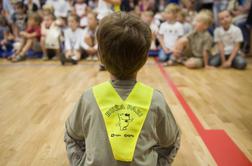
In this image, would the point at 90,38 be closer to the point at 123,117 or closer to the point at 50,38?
the point at 50,38

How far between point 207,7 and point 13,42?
13.8 ft

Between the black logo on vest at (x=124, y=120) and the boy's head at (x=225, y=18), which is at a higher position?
the black logo on vest at (x=124, y=120)

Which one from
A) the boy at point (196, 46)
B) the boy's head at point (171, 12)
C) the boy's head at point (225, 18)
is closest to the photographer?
Result: the boy's head at point (225, 18)

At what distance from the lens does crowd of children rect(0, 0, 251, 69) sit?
17.1 feet

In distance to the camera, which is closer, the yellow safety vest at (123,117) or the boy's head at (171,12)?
the yellow safety vest at (123,117)

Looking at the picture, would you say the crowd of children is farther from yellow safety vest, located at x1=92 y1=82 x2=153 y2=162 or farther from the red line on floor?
yellow safety vest, located at x1=92 y1=82 x2=153 y2=162

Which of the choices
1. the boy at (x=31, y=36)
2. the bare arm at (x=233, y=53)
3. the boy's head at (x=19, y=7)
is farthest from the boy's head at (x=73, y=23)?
the bare arm at (x=233, y=53)

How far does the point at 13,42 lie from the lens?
258 inches

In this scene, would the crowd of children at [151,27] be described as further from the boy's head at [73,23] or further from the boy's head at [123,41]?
the boy's head at [123,41]

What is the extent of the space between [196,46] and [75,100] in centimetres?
265

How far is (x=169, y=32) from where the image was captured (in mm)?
5730

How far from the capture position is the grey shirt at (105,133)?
1.31 m

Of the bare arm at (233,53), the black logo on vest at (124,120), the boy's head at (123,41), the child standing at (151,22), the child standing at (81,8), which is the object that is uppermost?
the boy's head at (123,41)

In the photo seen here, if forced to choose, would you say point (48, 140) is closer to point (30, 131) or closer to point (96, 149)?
point (30, 131)
